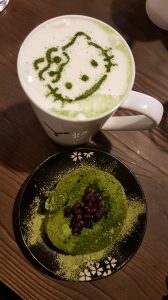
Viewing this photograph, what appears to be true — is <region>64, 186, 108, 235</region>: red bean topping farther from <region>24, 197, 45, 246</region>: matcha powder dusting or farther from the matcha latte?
the matcha latte

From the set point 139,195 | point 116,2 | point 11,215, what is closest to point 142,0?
point 116,2

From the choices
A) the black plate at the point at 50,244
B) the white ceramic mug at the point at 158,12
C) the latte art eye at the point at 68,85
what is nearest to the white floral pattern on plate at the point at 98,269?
the black plate at the point at 50,244

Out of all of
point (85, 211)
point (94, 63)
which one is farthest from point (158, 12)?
point (85, 211)

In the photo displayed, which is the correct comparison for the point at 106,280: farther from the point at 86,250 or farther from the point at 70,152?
the point at 70,152

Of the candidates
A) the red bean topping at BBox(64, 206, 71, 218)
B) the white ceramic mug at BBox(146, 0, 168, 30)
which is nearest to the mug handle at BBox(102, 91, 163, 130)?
the red bean topping at BBox(64, 206, 71, 218)

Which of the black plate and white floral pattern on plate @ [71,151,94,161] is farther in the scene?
white floral pattern on plate @ [71,151,94,161]

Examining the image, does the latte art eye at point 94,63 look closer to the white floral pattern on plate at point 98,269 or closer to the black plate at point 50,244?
the black plate at point 50,244
